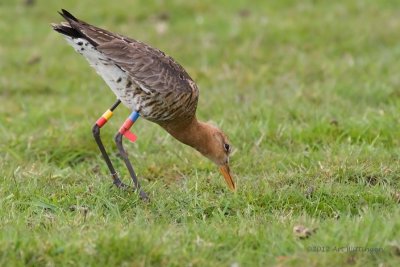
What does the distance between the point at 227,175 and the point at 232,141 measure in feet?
3.67

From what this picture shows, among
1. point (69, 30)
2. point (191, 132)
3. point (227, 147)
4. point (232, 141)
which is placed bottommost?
point (232, 141)

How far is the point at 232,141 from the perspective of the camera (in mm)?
7953

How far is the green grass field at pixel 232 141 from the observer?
16.9 feet

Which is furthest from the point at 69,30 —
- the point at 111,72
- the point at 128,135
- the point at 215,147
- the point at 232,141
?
the point at 232,141

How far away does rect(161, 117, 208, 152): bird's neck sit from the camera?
23.1 feet

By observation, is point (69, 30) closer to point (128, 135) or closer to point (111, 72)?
point (111, 72)

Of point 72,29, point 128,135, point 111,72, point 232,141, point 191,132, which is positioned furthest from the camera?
point 232,141

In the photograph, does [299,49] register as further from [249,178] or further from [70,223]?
[70,223]

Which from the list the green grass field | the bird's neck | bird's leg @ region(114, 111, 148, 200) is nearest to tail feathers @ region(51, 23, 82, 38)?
bird's leg @ region(114, 111, 148, 200)

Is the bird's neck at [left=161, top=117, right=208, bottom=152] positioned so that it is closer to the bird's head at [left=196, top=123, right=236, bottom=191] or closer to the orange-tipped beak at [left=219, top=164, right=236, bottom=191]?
the bird's head at [left=196, top=123, right=236, bottom=191]

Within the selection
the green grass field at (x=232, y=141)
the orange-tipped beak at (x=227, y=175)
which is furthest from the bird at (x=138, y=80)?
the green grass field at (x=232, y=141)

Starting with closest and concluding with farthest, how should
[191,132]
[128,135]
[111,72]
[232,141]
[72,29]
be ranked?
[72,29] → [111,72] → [128,135] → [191,132] → [232,141]

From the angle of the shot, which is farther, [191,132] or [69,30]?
[191,132]

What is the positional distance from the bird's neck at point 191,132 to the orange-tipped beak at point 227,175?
11.8 inches
